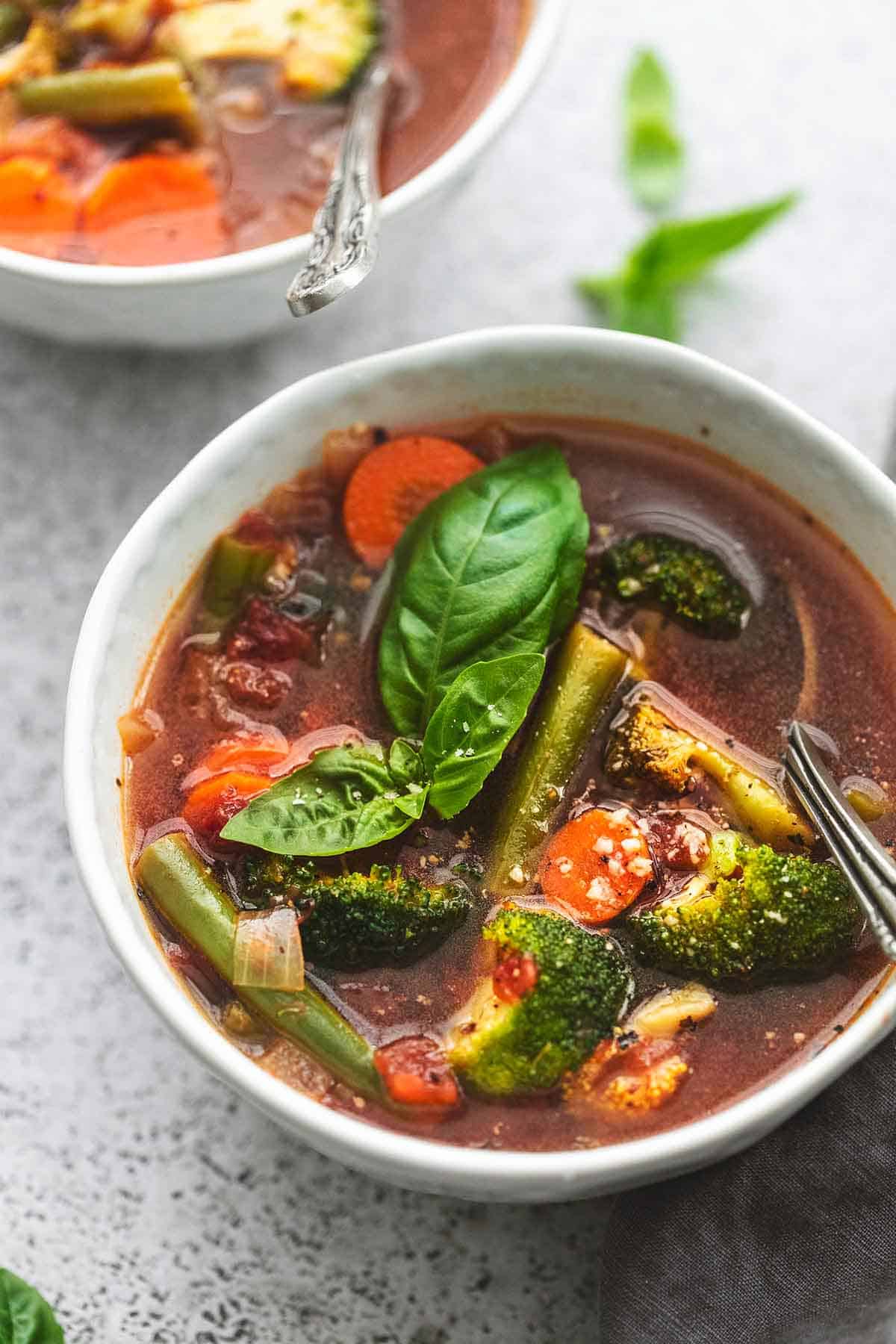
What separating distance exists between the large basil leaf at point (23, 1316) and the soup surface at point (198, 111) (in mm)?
1863

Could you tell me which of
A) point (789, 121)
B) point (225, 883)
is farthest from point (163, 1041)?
point (789, 121)

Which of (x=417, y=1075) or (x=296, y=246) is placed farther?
(x=296, y=246)

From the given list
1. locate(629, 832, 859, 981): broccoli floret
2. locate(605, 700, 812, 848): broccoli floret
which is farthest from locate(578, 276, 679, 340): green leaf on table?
locate(629, 832, 859, 981): broccoli floret

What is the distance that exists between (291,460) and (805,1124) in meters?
1.38

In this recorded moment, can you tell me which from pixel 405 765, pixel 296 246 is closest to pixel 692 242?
pixel 296 246

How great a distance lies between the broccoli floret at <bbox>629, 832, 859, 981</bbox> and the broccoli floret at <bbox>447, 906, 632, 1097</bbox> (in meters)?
0.11

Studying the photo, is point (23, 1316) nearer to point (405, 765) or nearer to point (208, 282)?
point (405, 765)

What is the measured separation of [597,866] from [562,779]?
16 cm

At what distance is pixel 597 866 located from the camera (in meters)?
2.52

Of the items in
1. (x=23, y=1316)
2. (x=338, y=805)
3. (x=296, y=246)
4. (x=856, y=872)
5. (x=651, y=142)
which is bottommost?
(x=23, y=1316)

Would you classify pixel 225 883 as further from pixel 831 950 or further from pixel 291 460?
pixel 831 950

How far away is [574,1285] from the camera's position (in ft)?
9.24

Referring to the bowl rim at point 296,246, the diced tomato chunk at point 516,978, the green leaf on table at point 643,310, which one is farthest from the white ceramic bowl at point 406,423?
the green leaf on table at point 643,310

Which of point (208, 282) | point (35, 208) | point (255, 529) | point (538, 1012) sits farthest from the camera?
point (35, 208)
